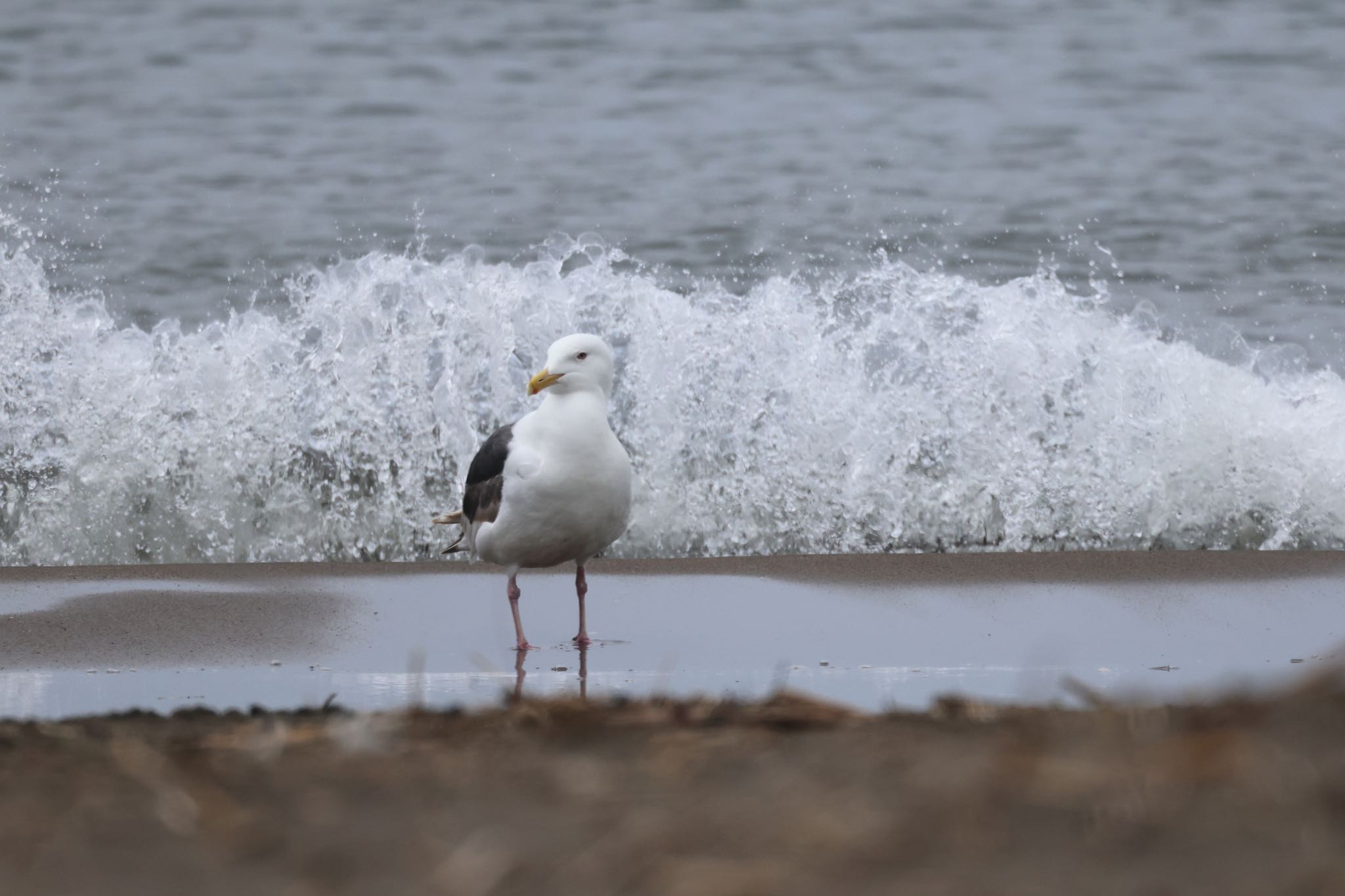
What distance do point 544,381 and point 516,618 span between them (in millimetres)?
906

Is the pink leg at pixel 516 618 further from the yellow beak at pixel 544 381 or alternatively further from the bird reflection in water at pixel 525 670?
the yellow beak at pixel 544 381

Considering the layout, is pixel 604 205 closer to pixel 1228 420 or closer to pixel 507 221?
pixel 507 221

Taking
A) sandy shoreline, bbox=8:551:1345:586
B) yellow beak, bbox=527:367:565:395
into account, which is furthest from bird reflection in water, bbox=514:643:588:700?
sandy shoreline, bbox=8:551:1345:586

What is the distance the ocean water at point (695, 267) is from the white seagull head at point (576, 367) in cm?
256

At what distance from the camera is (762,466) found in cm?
933

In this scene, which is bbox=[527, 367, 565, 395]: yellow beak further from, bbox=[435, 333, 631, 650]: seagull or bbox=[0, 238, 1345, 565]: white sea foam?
bbox=[0, 238, 1345, 565]: white sea foam

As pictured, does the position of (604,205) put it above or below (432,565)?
above

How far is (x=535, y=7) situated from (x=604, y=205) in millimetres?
5970

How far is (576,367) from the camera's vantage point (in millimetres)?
6391

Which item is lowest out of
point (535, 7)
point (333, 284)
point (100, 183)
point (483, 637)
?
point (483, 637)

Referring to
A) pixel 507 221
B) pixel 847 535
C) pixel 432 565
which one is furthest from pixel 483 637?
pixel 507 221

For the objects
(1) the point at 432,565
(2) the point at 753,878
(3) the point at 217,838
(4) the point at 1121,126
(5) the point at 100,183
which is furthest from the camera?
(4) the point at 1121,126

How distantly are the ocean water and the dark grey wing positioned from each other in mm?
2317

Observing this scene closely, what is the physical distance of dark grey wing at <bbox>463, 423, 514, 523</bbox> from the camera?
6.48 meters
